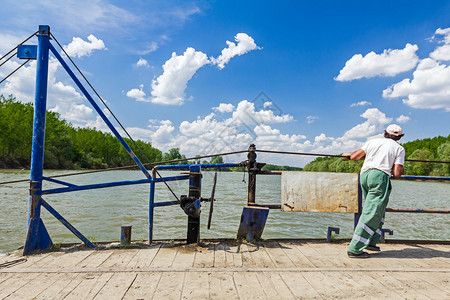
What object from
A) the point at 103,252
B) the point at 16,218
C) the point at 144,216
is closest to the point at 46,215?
the point at 16,218

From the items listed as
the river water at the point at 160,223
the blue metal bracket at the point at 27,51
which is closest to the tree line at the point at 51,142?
the river water at the point at 160,223

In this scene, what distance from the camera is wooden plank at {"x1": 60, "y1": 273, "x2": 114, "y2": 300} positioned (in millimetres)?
2830

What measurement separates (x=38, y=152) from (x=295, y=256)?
3.65 m

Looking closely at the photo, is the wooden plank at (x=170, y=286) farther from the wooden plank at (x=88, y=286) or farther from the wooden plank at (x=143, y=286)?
the wooden plank at (x=88, y=286)

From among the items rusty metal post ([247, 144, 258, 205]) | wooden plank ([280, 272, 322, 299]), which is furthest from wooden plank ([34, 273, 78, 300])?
rusty metal post ([247, 144, 258, 205])

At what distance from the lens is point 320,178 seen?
199 inches

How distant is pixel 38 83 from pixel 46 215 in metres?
11.1

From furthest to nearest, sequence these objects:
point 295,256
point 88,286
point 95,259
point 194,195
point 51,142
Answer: point 51,142 → point 194,195 → point 295,256 → point 95,259 → point 88,286

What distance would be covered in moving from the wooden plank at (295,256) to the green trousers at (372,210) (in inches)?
26.1

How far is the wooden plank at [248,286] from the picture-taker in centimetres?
287

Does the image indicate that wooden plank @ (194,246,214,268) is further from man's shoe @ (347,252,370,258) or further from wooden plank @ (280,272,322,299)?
man's shoe @ (347,252,370,258)

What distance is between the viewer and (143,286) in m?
3.05

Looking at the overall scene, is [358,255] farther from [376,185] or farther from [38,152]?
[38,152]

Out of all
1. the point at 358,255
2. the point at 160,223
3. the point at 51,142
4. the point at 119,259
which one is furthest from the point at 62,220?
the point at 51,142
